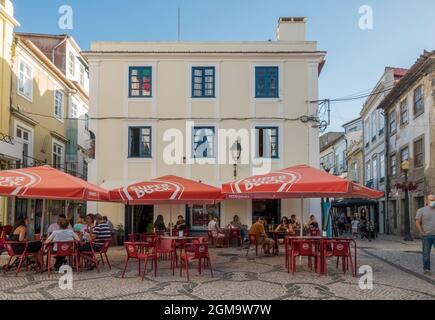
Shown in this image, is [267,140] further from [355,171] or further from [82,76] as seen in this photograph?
[355,171]

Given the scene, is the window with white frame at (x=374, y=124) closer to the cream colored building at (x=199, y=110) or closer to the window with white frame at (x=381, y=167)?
the window with white frame at (x=381, y=167)

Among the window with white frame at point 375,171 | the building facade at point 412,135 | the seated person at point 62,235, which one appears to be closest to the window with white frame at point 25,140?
the seated person at point 62,235

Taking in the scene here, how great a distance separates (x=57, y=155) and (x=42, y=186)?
61.2 ft

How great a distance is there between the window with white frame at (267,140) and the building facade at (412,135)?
775 cm

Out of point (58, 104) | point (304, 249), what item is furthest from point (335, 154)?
point (304, 249)

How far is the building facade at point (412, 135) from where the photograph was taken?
2352cm

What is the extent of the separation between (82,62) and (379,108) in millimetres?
20060

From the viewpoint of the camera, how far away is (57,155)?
27734 millimetres

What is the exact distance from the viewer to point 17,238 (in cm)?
1105

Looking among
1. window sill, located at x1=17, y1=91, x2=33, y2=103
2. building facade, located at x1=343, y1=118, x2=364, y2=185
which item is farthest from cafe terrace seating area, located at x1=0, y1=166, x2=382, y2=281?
building facade, located at x1=343, y1=118, x2=364, y2=185

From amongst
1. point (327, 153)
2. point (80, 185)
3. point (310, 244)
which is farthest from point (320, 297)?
point (327, 153)

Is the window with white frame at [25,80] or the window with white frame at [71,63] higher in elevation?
the window with white frame at [71,63]

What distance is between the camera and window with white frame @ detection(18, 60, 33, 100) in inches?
868
